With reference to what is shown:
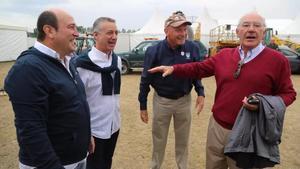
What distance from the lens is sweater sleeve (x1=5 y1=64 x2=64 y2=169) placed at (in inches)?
68.9

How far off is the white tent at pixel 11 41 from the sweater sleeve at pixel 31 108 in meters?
21.9

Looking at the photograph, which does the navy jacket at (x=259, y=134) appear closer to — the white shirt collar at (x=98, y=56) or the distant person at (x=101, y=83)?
the distant person at (x=101, y=83)

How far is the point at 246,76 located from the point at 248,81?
0.15ft

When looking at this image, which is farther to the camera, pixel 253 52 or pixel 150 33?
pixel 150 33

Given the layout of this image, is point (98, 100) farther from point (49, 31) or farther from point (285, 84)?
point (285, 84)

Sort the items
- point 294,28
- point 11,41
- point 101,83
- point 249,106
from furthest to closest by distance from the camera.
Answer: point 294,28, point 11,41, point 101,83, point 249,106

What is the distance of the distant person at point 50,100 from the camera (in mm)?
1762

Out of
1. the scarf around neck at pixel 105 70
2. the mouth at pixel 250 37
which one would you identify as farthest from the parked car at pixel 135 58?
the mouth at pixel 250 37

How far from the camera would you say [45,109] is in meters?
1.83

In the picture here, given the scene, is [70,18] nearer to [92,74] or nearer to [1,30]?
[92,74]

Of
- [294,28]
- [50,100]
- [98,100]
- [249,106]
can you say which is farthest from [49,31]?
[294,28]

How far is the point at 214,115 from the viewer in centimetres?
290

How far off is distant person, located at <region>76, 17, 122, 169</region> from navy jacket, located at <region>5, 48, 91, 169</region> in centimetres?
69

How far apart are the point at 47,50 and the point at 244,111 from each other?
5.17 ft
